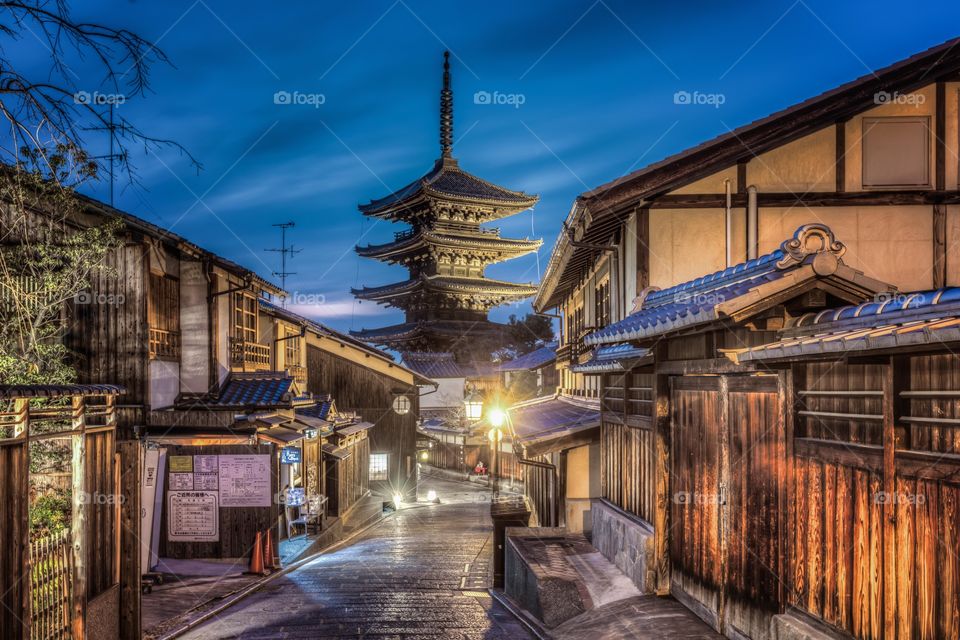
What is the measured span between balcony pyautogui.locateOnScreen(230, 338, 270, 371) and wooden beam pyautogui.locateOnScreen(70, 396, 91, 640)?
11.9 metres

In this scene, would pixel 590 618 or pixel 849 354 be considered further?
pixel 590 618

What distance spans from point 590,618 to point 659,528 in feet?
5.22

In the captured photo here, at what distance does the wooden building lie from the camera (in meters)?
5.07

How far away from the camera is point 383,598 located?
12.5m

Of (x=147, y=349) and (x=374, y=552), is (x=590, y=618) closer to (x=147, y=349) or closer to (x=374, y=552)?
(x=374, y=552)

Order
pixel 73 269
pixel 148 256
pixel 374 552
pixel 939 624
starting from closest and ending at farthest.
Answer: pixel 939 624 < pixel 73 269 < pixel 148 256 < pixel 374 552

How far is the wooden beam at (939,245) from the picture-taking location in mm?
11852

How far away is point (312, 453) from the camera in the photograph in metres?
21.7

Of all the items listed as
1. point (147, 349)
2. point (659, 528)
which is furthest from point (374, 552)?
point (659, 528)

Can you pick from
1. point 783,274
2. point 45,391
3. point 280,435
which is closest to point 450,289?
point 280,435

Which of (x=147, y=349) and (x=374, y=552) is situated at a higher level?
(x=147, y=349)

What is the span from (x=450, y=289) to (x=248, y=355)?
2511 centimetres
